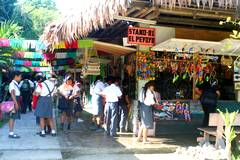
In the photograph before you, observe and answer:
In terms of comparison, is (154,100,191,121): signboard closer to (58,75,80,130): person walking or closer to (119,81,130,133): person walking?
(119,81,130,133): person walking

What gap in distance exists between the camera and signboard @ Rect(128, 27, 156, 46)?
29.4ft

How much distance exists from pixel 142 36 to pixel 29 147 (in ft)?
12.6

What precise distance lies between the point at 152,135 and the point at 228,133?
3.74 metres

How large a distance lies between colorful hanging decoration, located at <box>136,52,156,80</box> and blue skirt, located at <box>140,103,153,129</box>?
121 centimetres

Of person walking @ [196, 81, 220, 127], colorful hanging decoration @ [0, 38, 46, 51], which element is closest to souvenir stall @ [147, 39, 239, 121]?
person walking @ [196, 81, 220, 127]

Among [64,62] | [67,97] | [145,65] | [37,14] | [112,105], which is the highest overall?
[37,14]

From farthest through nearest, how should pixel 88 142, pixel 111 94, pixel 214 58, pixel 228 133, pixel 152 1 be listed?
pixel 214 58 < pixel 111 94 < pixel 88 142 < pixel 152 1 < pixel 228 133

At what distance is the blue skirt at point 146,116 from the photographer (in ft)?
28.4

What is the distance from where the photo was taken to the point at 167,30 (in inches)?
383

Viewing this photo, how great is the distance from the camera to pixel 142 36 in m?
9.23

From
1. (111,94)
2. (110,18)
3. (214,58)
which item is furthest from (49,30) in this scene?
(214,58)

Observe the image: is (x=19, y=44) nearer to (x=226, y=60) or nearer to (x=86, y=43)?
(x=86, y=43)

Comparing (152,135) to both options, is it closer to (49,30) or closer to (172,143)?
(172,143)

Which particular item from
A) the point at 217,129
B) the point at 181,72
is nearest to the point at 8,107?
the point at 181,72
